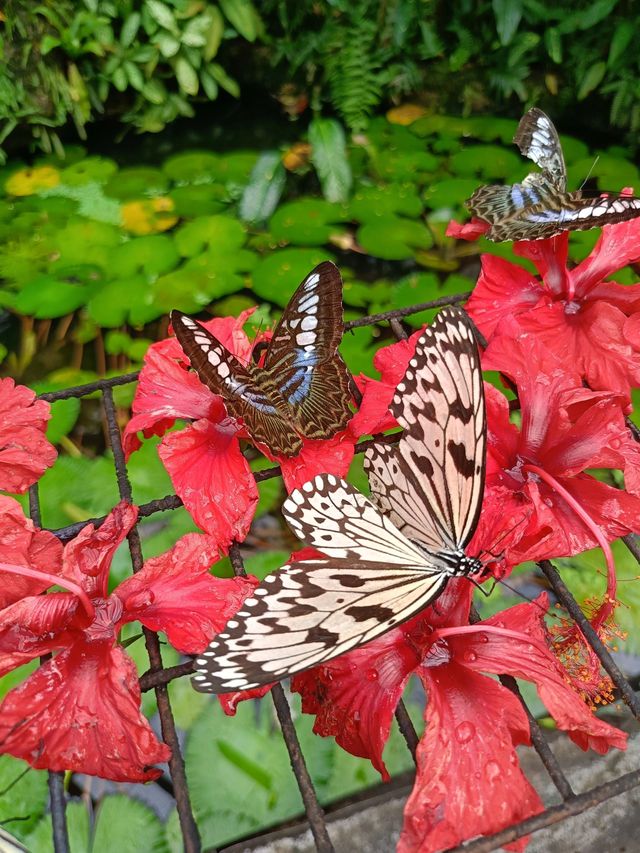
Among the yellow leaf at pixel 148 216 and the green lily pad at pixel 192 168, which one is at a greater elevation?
the green lily pad at pixel 192 168

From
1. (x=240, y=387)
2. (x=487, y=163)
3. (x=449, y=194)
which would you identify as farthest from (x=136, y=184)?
(x=240, y=387)

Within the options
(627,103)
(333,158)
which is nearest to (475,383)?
(333,158)

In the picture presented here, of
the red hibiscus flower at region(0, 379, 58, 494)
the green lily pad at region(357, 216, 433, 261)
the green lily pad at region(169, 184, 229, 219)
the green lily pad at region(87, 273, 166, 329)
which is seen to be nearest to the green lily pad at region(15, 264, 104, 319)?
the green lily pad at region(87, 273, 166, 329)

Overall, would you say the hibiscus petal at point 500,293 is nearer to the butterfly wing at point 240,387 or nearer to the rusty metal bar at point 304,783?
the butterfly wing at point 240,387

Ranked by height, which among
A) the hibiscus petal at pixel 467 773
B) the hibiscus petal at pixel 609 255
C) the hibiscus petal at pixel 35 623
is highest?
the hibiscus petal at pixel 609 255

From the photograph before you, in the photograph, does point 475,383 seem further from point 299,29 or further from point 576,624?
point 299,29

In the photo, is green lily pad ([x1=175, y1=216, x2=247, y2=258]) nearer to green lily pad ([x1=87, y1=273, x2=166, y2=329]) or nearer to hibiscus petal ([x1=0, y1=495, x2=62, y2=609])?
green lily pad ([x1=87, y1=273, x2=166, y2=329])

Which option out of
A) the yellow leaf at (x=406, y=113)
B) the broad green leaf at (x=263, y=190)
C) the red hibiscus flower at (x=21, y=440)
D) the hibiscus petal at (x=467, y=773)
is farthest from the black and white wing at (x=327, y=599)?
the yellow leaf at (x=406, y=113)
